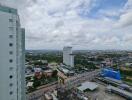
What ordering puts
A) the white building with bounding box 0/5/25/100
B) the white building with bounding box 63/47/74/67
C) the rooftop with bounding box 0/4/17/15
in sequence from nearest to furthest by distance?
the white building with bounding box 0/5/25/100 → the rooftop with bounding box 0/4/17/15 → the white building with bounding box 63/47/74/67

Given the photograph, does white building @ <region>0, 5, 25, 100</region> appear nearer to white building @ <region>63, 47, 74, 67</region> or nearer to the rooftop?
the rooftop

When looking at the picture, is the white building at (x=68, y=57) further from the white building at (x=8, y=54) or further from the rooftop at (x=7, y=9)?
the rooftop at (x=7, y=9)

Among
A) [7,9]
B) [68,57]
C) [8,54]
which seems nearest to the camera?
[8,54]

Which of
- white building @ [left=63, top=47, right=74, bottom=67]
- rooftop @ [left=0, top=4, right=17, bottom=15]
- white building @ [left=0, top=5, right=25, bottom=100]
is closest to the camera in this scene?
white building @ [left=0, top=5, right=25, bottom=100]

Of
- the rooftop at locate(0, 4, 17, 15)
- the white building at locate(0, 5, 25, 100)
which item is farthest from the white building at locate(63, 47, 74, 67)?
the rooftop at locate(0, 4, 17, 15)

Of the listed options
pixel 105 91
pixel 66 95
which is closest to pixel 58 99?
pixel 66 95

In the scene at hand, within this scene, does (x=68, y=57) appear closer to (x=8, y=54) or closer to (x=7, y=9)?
(x=7, y=9)

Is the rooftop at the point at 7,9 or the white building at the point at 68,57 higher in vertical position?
the rooftop at the point at 7,9

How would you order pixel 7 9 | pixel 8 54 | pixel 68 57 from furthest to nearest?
1. pixel 68 57
2. pixel 7 9
3. pixel 8 54

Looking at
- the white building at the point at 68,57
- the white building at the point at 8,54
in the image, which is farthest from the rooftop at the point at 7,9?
the white building at the point at 68,57

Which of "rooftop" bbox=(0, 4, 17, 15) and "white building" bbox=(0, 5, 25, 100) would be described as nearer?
"white building" bbox=(0, 5, 25, 100)

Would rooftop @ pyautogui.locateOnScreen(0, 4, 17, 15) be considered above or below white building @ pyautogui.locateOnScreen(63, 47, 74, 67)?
above

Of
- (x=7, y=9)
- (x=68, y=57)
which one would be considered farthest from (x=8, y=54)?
(x=68, y=57)
